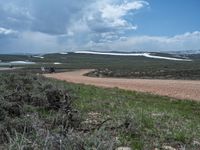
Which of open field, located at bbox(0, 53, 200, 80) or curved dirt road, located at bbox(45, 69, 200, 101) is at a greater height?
curved dirt road, located at bbox(45, 69, 200, 101)

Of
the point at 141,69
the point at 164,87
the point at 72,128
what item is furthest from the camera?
the point at 141,69

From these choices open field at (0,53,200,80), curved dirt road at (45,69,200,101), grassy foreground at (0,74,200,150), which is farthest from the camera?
open field at (0,53,200,80)

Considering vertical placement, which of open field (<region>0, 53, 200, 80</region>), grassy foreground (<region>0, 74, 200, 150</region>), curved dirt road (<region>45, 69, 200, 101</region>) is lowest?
open field (<region>0, 53, 200, 80</region>)

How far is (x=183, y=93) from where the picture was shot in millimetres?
26453

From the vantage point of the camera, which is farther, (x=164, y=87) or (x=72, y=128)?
(x=164, y=87)

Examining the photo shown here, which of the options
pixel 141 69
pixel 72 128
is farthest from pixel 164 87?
pixel 141 69

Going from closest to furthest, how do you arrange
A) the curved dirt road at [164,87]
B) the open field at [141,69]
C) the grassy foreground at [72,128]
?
the grassy foreground at [72,128] < the curved dirt road at [164,87] < the open field at [141,69]

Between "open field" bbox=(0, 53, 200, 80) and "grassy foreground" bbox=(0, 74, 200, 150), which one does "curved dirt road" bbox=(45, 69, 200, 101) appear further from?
"grassy foreground" bbox=(0, 74, 200, 150)

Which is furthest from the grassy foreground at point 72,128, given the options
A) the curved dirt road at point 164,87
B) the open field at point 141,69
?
the open field at point 141,69

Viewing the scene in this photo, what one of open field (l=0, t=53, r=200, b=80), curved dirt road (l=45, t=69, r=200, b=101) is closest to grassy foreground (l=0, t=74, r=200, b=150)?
curved dirt road (l=45, t=69, r=200, b=101)

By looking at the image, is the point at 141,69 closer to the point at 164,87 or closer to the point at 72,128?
the point at 164,87

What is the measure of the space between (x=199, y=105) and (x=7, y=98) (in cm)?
1181

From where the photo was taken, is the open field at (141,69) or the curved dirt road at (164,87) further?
the open field at (141,69)

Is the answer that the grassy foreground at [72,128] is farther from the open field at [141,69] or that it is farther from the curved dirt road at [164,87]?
the open field at [141,69]
